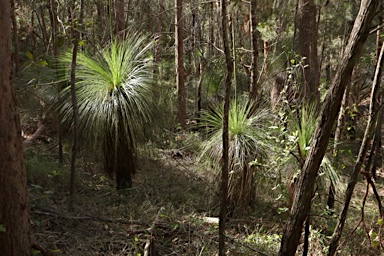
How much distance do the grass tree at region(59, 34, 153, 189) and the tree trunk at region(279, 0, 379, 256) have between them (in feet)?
6.91

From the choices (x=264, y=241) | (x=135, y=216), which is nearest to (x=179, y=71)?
(x=135, y=216)

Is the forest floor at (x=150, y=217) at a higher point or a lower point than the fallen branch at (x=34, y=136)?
lower

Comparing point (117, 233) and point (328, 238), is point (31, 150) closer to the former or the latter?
point (117, 233)

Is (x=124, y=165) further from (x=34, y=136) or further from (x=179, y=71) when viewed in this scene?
(x=179, y=71)

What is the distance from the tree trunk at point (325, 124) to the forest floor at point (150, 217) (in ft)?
1.30

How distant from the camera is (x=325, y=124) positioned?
9.44 ft

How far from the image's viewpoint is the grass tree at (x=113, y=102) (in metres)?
4.52

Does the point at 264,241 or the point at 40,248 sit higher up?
the point at 40,248

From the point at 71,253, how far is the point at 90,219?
546 mm

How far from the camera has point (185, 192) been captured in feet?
17.4

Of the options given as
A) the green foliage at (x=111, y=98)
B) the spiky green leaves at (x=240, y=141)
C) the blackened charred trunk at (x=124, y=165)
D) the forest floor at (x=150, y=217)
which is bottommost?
the forest floor at (x=150, y=217)

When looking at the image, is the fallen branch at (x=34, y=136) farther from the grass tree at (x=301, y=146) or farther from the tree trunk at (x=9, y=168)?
the grass tree at (x=301, y=146)

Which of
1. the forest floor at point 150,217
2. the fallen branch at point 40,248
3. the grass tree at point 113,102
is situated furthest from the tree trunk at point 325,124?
the grass tree at point 113,102

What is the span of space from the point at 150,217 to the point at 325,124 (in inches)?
86.6
